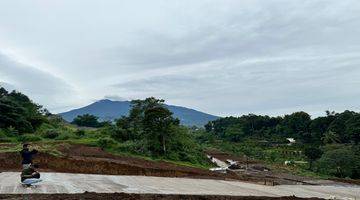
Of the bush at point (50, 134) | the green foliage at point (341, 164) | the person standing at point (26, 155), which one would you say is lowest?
the person standing at point (26, 155)

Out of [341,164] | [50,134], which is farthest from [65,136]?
[341,164]

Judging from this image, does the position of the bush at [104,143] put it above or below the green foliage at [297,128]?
below

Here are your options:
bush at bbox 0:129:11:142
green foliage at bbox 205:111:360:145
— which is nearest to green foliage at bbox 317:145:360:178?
green foliage at bbox 205:111:360:145

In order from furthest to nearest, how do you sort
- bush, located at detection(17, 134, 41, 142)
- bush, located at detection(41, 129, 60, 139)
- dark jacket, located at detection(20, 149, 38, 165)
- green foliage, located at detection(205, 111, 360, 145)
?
green foliage, located at detection(205, 111, 360, 145) < bush, located at detection(41, 129, 60, 139) < bush, located at detection(17, 134, 41, 142) < dark jacket, located at detection(20, 149, 38, 165)

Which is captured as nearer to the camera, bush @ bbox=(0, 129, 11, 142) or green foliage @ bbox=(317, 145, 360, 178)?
bush @ bbox=(0, 129, 11, 142)

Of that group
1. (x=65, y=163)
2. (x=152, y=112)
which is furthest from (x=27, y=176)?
(x=152, y=112)

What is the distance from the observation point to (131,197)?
590 inches

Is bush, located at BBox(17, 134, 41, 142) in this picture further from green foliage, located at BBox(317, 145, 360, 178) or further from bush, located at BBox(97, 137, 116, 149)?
green foliage, located at BBox(317, 145, 360, 178)

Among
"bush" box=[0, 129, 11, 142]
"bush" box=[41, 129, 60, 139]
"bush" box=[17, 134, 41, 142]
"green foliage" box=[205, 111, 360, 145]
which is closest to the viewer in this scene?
"bush" box=[0, 129, 11, 142]

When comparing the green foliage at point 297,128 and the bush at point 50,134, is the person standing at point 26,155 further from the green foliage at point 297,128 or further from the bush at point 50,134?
the green foliage at point 297,128

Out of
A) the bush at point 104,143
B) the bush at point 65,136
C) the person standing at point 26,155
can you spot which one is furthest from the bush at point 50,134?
the person standing at point 26,155

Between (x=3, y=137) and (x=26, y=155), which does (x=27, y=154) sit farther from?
(x=3, y=137)

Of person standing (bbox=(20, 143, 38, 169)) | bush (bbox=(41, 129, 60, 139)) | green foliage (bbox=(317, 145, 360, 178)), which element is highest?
bush (bbox=(41, 129, 60, 139))

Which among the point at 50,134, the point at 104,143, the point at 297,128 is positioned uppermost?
the point at 297,128
